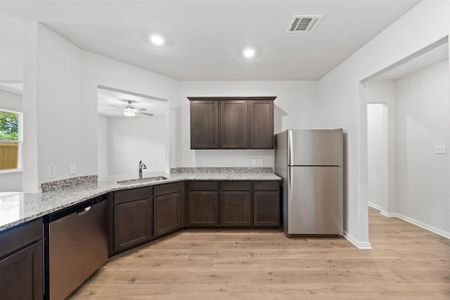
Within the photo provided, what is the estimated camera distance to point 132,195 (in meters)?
2.89

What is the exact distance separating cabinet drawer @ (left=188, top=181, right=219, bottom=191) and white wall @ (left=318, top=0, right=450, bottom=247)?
2021mm

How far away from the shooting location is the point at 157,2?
204 cm

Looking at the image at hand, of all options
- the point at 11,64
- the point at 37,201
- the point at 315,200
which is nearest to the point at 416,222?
the point at 315,200

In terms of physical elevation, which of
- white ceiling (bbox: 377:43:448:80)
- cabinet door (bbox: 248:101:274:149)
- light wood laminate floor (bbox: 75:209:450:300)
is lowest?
light wood laminate floor (bbox: 75:209:450:300)

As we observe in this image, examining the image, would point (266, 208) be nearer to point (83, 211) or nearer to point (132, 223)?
point (132, 223)

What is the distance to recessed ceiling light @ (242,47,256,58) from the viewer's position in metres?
2.97

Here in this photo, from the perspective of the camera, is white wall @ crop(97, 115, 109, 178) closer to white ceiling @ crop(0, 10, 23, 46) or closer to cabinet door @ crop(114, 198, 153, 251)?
white ceiling @ crop(0, 10, 23, 46)

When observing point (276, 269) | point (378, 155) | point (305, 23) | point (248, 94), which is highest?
point (305, 23)

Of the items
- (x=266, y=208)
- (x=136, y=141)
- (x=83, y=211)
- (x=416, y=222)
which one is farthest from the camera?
(x=136, y=141)

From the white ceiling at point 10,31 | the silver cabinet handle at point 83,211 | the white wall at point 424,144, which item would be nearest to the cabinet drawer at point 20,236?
the silver cabinet handle at point 83,211

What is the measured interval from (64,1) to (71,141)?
1496 millimetres

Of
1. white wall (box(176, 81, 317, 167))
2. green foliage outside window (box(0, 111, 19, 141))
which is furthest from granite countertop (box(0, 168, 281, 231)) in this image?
green foliage outside window (box(0, 111, 19, 141))

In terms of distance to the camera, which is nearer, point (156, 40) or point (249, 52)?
point (156, 40)

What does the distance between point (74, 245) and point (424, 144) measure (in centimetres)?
515
